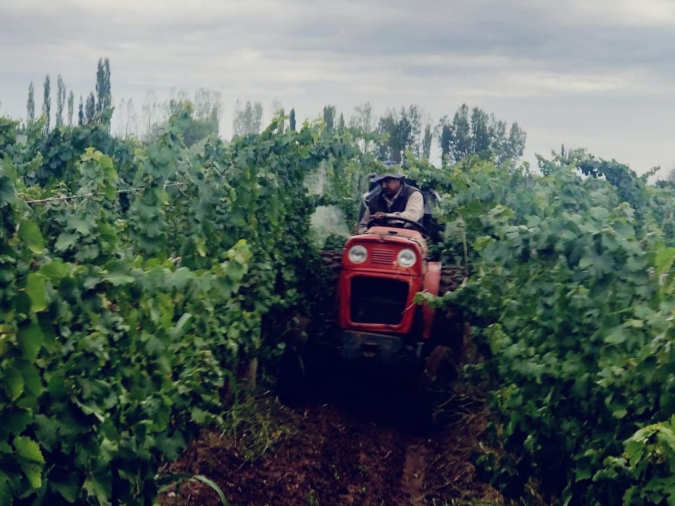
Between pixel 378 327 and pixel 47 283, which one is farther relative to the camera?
pixel 378 327

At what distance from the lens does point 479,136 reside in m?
51.6

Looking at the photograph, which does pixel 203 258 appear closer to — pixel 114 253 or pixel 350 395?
pixel 114 253

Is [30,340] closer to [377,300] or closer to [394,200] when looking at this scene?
[377,300]

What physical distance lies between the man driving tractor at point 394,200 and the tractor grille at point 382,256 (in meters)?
1.10

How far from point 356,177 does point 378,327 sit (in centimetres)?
1045

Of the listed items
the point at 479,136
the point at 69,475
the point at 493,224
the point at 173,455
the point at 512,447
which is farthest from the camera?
the point at 479,136

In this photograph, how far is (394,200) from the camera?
8.34m

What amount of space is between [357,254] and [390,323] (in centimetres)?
63

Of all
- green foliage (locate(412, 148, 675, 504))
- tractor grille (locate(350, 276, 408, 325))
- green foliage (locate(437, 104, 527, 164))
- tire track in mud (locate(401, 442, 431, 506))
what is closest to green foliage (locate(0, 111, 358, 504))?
tractor grille (locate(350, 276, 408, 325))

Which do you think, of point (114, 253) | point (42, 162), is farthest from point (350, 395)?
point (114, 253)

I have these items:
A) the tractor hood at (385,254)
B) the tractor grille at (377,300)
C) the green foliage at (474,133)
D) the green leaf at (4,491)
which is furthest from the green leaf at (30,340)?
the green foliage at (474,133)

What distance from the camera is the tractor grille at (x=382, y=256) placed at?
696 centimetres

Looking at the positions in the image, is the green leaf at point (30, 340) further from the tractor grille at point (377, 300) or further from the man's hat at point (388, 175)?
the man's hat at point (388, 175)

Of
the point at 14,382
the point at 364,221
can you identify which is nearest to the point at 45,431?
the point at 14,382
